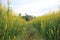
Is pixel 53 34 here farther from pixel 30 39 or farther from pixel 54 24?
pixel 30 39

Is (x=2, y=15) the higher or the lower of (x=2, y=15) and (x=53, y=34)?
the higher

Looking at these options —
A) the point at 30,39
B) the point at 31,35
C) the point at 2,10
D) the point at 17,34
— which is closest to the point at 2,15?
the point at 2,10

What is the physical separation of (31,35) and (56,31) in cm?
222

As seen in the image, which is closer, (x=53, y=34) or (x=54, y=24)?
(x=53, y=34)

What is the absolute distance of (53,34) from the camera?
6.24 meters

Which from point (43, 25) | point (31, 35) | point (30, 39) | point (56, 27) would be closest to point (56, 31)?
point (56, 27)

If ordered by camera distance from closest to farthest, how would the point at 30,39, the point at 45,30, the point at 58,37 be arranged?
the point at 58,37
the point at 45,30
the point at 30,39

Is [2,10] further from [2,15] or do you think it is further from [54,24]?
[54,24]

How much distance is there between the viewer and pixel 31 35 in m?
8.45

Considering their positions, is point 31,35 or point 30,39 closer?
point 30,39

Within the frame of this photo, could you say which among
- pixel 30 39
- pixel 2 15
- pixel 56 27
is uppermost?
pixel 2 15

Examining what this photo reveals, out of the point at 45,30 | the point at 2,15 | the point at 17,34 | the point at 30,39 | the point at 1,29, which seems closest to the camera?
the point at 1,29

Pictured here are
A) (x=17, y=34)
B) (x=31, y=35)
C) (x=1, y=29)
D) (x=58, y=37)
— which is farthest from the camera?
(x=31, y=35)

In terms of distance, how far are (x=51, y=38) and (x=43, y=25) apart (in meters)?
1.24
